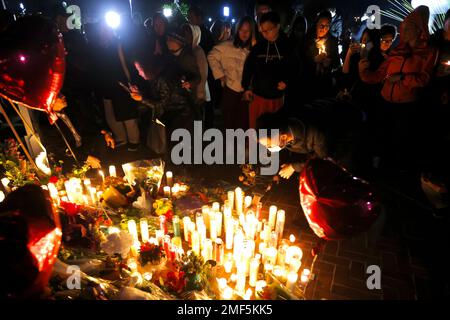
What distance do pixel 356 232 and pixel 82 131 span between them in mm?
5091

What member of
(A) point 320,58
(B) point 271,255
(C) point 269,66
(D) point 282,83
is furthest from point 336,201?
(A) point 320,58

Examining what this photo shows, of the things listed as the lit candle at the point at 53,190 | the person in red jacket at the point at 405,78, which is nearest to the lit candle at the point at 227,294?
the lit candle at the point at 53,190

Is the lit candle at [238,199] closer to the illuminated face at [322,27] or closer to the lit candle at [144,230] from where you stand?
the lit candle at [144,230]

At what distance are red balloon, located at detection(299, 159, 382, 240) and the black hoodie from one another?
116 inches

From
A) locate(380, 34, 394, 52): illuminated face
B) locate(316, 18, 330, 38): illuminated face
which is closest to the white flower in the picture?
locate(316, 18, 330, 38): illuminated face

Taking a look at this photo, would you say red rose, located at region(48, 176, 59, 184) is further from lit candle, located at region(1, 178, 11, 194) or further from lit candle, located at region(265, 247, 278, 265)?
lit candle, located at region(265, 247, 278, 265)

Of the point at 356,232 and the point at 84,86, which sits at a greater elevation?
the point at 84,86

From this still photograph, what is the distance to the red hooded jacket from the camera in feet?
13.9

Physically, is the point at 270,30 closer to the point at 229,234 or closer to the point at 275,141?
the point at 275,141

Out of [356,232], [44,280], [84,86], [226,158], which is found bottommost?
[226,158]

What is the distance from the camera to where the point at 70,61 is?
4.97 meters

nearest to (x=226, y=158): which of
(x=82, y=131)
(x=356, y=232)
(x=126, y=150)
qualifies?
(x=126, y=150)
